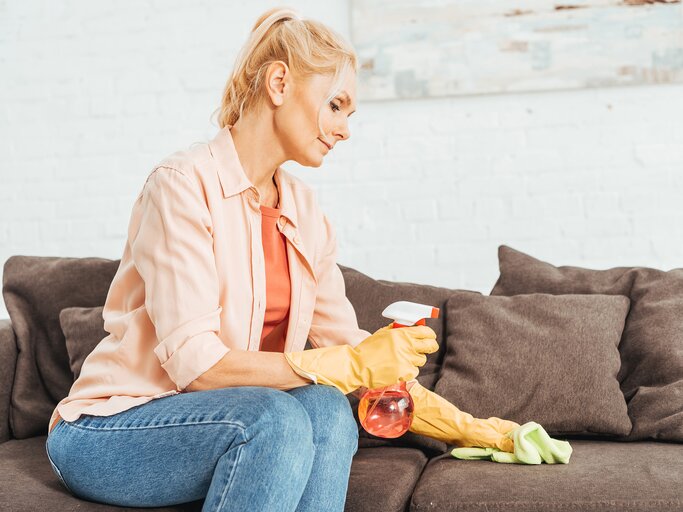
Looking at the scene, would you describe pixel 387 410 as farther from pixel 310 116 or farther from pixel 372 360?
pixel 310 116

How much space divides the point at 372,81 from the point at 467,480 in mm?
1456

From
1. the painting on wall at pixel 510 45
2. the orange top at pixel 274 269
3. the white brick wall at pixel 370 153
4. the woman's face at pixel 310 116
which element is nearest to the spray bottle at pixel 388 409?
the orange top at pixel 274 269

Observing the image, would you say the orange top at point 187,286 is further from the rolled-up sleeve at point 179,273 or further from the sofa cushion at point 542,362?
the sofa cushion at point 542,362

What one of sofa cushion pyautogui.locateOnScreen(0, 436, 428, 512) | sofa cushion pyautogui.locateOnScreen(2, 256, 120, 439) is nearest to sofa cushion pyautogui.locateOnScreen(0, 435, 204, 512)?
sofa cushion pyautogui.locateOnScreen(0, 436, 428, 512)

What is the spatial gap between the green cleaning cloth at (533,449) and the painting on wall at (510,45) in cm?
125

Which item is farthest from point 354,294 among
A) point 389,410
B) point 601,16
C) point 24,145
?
point 24,145

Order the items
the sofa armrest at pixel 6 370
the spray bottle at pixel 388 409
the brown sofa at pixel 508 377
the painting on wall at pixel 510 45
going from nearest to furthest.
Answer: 1. the brown sofa at pixel 508 377
2. the spray bottle at pixel 388 409
3. the sofa armrest at pixel 6 370
4. the painting on wall at pixel 510 45

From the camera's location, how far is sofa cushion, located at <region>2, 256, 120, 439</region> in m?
2.23

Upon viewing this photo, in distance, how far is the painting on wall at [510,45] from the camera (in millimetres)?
2615

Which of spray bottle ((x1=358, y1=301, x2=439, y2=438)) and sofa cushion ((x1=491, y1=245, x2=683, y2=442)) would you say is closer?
spray bottle ((x1=358, y1=301, x2=439, y2=438))

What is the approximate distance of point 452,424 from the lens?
1.86 meters

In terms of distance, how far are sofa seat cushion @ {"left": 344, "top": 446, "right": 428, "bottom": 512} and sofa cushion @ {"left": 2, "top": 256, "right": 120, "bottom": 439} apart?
817 mm

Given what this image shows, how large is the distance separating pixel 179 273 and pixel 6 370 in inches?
35.2

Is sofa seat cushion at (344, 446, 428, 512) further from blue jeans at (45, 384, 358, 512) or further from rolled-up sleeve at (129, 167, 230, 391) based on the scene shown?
rolled-up sleeve at (129, 167, 230, 391)
